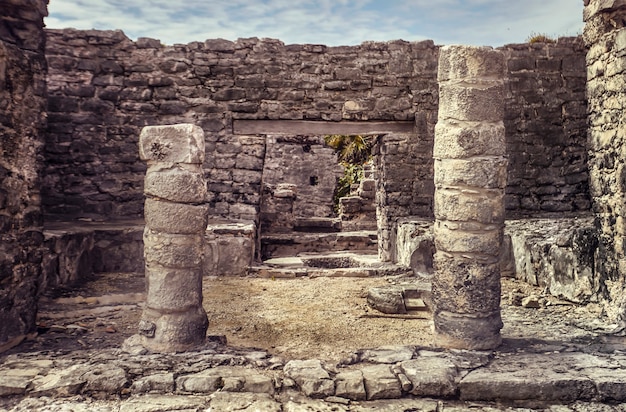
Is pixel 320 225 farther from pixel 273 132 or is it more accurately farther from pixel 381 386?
pixel 381 386

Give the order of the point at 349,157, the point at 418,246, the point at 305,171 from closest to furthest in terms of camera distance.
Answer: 1. the point at 418,246
2. the point at 305,171
3. the point at 349,157

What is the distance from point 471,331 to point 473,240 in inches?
30.1

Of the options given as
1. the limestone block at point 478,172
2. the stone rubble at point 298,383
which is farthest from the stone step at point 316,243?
the stone rubble at point 298,383

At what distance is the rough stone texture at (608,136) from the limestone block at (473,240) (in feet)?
4.67

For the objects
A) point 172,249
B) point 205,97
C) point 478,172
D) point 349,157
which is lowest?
point 172,249

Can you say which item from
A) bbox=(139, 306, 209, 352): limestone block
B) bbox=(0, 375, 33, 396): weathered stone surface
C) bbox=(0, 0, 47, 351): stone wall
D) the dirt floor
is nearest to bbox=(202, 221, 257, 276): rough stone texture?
the dirt floor

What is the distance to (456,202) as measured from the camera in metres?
4.66

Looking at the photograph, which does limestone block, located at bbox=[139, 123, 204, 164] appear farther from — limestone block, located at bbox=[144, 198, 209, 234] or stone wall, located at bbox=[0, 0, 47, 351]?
stone wall, located at bbox=[0, 0, 47, 351]

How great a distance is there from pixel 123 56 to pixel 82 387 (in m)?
6.44

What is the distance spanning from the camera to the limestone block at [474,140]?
15.1ft

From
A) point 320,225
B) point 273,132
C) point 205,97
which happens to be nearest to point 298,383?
point 273,132

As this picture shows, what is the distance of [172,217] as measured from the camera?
443 centimetres

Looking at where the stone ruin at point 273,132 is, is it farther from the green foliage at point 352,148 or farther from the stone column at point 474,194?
the green foliage at point 352,148

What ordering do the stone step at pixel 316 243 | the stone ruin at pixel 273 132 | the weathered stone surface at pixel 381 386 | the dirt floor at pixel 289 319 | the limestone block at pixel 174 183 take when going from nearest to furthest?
the weathered stone surface at pixel 381 386
the limestone block at pixel 174 183
the dirt floor at pixel 289 319
the stone ruin at pixel 273 132
the stone step at pixel 316 243
